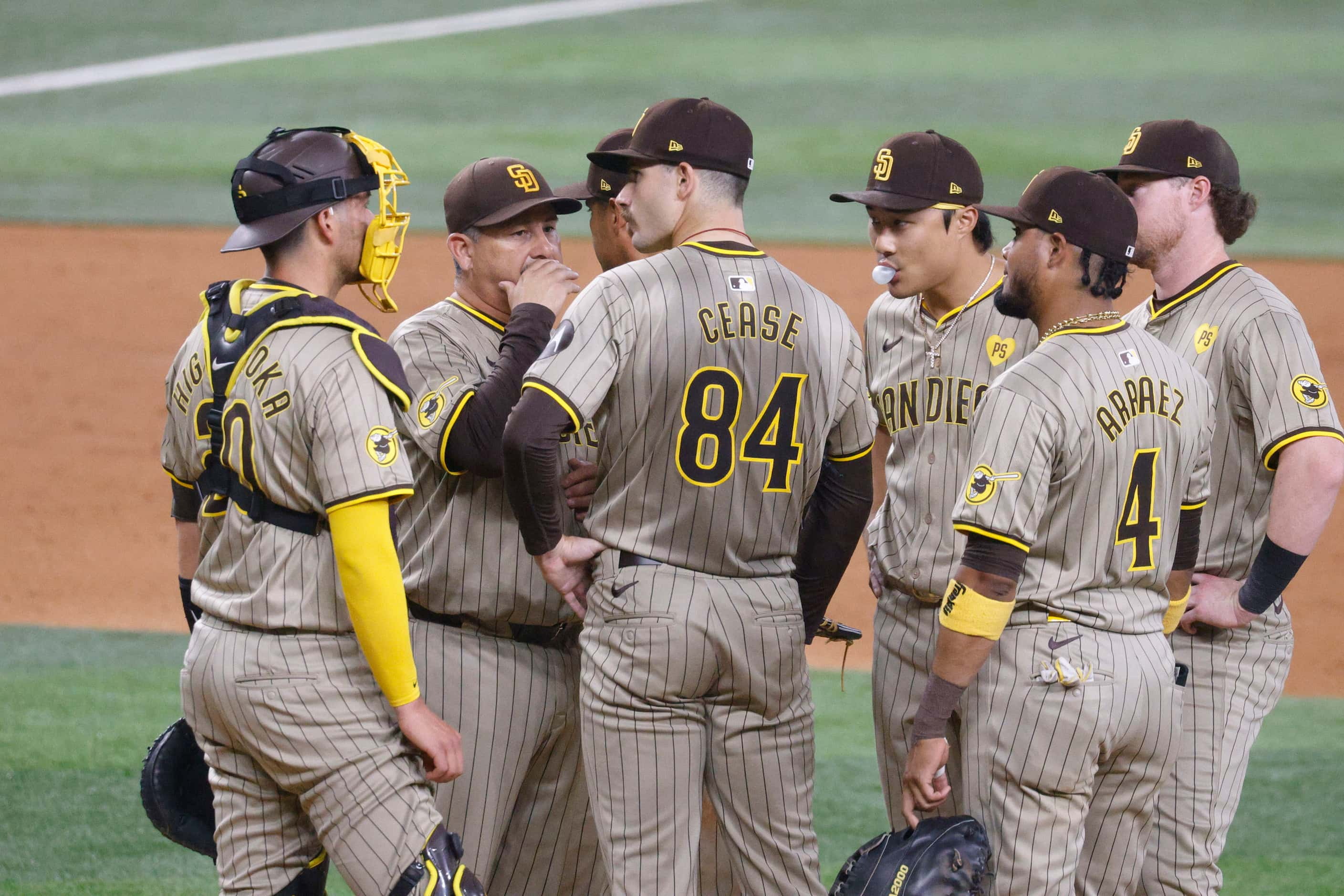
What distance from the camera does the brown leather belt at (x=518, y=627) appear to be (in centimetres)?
324

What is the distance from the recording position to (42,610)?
6.86 m

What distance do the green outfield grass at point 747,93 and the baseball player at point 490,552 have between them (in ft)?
29.7

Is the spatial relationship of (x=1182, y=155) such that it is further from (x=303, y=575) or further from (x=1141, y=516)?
(x=303, y=575)

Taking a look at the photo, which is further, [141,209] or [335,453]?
[141,209]

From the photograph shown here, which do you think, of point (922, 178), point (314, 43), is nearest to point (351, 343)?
point (922, 178)

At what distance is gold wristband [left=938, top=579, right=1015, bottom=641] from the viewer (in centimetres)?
273

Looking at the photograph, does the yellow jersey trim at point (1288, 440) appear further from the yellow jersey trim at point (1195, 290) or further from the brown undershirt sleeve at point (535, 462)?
the brown undershirt sleeve at point (535, 462)

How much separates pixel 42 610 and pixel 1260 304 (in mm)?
5722

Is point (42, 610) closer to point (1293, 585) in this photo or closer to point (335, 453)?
point (335, 453)

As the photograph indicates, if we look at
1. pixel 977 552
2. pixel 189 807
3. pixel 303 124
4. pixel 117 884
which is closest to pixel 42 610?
pixel 117 884

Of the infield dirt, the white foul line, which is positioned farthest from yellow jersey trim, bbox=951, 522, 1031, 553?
the white foul line

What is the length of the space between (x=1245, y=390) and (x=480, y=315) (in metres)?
1.79

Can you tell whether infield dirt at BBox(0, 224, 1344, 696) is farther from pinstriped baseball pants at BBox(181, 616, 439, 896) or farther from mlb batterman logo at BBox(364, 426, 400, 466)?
mlb batterman logo at BBox(364, 426, 400, 466)

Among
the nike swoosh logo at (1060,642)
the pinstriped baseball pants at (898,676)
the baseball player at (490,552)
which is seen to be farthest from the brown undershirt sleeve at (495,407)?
the nike swoosh logo at (1060,642)
